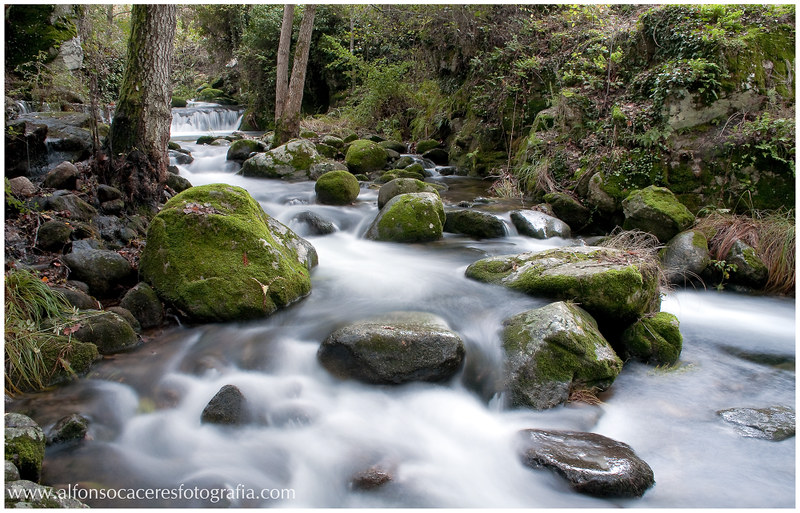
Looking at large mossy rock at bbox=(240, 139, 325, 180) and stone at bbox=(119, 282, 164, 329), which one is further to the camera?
large mossy rock at bbox=(240, 139, 325, 180)

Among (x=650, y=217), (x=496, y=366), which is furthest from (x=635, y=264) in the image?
(x=650, y=217)

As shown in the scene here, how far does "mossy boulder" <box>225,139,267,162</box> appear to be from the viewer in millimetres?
13797

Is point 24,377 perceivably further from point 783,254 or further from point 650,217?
point 783,254

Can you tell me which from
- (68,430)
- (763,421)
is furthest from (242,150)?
(763,421)

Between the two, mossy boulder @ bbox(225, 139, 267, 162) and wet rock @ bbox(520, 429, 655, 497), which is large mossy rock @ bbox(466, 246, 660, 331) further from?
mossy boulder @ bbox(225, 139, 267, 162)

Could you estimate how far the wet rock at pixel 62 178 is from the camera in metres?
7.16

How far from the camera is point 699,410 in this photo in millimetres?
4348

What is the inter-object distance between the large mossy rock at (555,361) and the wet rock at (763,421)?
0.99 meters

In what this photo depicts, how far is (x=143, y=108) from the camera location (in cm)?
710

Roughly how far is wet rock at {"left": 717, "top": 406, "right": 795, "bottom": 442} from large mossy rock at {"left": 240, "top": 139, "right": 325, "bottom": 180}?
33.8 ft

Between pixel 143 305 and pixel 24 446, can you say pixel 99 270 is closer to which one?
pixel 143 305

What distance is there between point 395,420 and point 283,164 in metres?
9.50

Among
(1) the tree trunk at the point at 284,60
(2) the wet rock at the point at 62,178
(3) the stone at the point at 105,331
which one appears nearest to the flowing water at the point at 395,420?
(3) the stone at the point at 105,331

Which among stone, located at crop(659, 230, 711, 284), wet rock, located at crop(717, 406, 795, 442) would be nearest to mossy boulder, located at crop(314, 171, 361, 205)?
stone, located at crop(659, 230, 711, 284)
